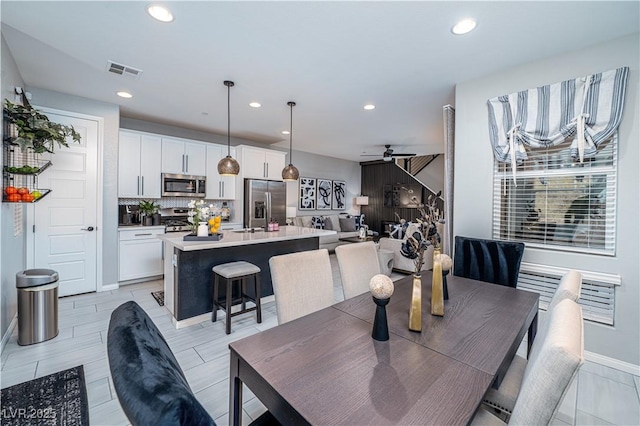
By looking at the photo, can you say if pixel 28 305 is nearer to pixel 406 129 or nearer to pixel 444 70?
pixel 444 70

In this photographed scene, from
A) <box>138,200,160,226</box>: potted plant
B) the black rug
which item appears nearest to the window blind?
the black rug

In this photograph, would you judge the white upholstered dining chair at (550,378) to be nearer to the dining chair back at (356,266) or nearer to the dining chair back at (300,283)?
the dining chair back at (300,283)

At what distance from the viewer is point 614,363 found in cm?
225

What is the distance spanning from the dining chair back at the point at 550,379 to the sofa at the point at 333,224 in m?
5.74

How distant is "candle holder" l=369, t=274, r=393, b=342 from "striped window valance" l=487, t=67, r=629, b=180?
2.25 m

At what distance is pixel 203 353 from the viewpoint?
2.39 meters

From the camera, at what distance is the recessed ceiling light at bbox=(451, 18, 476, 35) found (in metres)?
2.02

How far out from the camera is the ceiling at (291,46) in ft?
6.39

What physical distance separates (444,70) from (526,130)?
958 mm

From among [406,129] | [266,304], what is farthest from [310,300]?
[406,129]

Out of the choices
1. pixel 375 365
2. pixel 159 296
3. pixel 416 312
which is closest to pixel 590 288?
pixel 416 312

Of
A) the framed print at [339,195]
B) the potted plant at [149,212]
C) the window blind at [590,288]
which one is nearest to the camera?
the window blind at [590,288]

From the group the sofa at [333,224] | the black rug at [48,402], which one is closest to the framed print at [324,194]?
the sofa at [333,224]

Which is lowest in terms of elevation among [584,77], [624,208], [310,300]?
[310,300]
